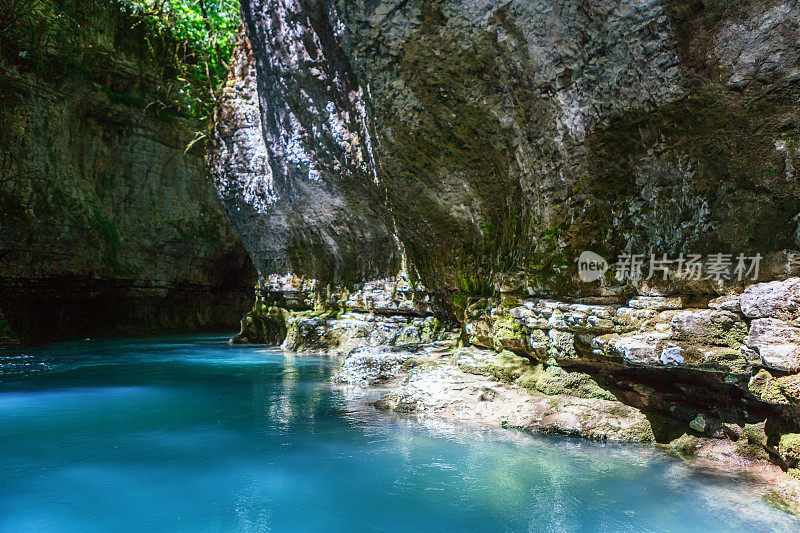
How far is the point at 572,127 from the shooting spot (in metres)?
3.96

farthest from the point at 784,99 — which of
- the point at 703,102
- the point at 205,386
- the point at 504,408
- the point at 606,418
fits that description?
the point at 205,386

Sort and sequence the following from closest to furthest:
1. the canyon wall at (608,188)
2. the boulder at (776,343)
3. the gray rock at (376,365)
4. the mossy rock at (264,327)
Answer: the boulder at (776,343), the canyon wall at (608,188), the gray rock at (376,365), the mossy rock at (264,327)

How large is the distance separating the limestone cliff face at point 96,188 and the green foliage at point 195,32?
1.49ft

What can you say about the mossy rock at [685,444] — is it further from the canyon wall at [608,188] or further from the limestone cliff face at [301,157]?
the limestone cliff face at [301,157]

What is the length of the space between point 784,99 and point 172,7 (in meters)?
14.7

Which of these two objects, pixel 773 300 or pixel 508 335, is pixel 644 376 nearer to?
pixel 773 300

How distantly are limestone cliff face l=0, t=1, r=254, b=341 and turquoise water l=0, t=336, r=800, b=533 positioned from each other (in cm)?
830

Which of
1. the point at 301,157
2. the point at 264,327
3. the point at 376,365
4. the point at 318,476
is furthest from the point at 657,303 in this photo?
the point at 264,327

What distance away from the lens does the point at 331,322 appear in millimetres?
10070

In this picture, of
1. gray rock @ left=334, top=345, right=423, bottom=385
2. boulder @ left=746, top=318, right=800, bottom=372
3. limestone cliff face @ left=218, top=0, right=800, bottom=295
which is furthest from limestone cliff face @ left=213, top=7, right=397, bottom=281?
boulder @ left=746, top=318, right=800, bottom=372

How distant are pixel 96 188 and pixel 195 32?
4.78 meters

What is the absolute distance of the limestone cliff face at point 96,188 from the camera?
11.2 m

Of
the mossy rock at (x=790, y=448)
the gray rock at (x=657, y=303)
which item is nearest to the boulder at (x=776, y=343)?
the mossy rock at (x=790, y=448)

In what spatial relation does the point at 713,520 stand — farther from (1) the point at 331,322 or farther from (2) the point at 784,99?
(1) the point at 331,322
